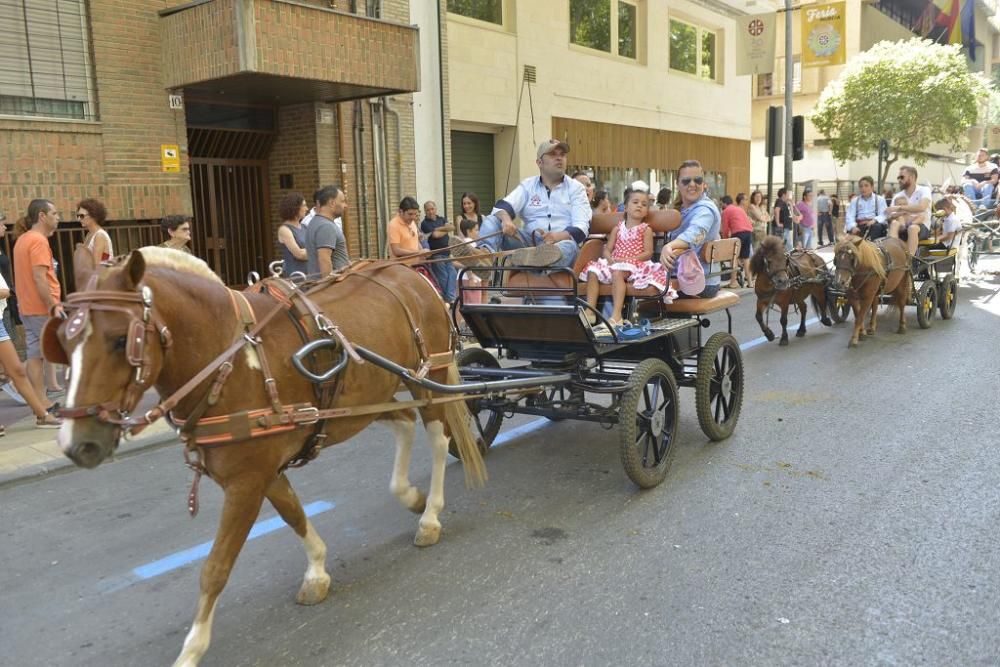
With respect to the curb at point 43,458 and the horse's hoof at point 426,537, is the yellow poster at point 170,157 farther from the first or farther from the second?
the horse's hoof at point 426,537

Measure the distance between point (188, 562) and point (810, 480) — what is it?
13.0 feet

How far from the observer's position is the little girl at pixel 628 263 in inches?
238

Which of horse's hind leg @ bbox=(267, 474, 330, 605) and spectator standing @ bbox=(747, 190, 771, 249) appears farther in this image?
spectator standing @ bbox=(747, 190, 771, 249)

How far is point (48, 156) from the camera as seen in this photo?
10.0 metres

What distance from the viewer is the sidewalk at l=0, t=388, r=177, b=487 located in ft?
20.2

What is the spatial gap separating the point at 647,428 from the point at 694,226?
68.3 inches

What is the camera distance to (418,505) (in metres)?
4.80

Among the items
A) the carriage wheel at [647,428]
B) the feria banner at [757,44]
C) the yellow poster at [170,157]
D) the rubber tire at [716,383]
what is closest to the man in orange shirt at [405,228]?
the yellow poster at [170,157]

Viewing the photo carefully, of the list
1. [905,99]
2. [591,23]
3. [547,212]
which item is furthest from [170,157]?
[905,99]

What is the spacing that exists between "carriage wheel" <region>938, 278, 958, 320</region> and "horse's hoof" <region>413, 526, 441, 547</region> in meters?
10.4

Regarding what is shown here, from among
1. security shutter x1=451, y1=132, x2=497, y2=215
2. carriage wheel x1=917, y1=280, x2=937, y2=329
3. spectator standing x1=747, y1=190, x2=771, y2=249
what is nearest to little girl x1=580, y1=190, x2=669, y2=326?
carriage wheel x1=917, y1=280, x2=937, y2=329

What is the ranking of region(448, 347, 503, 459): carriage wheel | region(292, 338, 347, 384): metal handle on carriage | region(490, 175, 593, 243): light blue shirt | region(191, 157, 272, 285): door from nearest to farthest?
1. region(292, 338, 347, 384): metal handle on carriage
2. region(448, 347, 503, 459): carriage wheel
3. region(490, 175, 593, 243): light blue shirt
4. region(191, 157, 272, 285): door

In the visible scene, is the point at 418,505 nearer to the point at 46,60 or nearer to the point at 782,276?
the point at 782,276

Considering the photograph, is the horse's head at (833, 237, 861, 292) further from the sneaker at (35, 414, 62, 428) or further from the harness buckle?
the sneaker at (35, 414, 62, 428)
